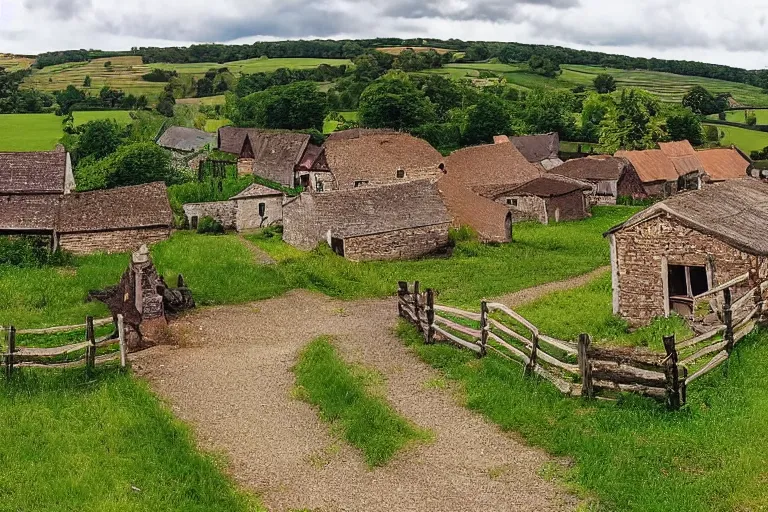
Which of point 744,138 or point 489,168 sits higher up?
point 744,138

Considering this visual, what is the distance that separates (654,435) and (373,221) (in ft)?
80.3

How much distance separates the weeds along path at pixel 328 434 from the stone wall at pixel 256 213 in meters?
23.3

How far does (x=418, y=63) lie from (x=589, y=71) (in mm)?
48516

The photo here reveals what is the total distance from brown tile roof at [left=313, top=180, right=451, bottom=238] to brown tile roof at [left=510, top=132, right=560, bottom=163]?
135ft

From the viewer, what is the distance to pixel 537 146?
80.0 metres

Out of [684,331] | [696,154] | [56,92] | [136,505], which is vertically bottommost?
[136,505]

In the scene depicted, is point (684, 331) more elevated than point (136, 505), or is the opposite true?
point (684, 331)

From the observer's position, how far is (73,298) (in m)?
27.9

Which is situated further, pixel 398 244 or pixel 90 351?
pixel 398 244

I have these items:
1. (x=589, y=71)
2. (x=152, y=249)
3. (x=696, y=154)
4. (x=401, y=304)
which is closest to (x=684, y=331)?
(x=401, y=304)

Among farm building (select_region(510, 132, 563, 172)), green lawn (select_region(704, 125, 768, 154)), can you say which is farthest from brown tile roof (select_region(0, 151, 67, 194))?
green lawn (select_region(704, 125, 768, 154))

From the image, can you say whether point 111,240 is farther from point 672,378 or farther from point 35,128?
point 35,128

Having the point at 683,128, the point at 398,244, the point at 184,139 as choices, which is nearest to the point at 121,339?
the point at 398,244

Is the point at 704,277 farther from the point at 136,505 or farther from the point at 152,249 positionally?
the point at 152,249
